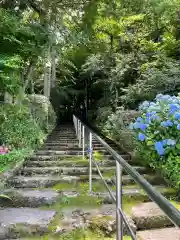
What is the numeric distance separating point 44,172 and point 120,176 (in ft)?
11.3

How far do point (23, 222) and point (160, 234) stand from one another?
129 cm

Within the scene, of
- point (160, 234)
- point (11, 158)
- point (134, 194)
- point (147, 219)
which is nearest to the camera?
point (160, 234)

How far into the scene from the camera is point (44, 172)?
17.0 feet

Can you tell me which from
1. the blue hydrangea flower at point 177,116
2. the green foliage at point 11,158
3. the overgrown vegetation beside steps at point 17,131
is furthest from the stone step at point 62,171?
the blue hydrangea flower at point 177,116

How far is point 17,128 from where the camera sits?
675cm

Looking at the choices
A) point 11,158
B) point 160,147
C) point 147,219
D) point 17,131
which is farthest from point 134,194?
point 17,131

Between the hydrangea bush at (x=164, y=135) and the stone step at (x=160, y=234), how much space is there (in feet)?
3.36

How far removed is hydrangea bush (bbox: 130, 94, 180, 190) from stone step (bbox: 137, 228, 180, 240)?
1023 millimetres

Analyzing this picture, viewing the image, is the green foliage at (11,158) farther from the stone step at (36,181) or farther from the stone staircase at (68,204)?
the stone step at (36,181)

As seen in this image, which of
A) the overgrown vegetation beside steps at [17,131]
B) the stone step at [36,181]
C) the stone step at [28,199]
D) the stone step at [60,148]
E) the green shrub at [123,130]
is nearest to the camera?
the stone step at [28,199]

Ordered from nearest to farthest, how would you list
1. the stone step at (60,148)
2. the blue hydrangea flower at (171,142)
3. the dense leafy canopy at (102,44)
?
the blue hydrangea flower at (171,142) → the dense leafy canopy at (102,44) → the stone step at (60,148)

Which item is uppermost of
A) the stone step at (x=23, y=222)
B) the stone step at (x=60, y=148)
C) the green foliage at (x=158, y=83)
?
the green foliage at (x=158, y=83)

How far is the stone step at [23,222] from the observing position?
9.44 feet

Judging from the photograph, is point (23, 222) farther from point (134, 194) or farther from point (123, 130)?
point (123, 130)
